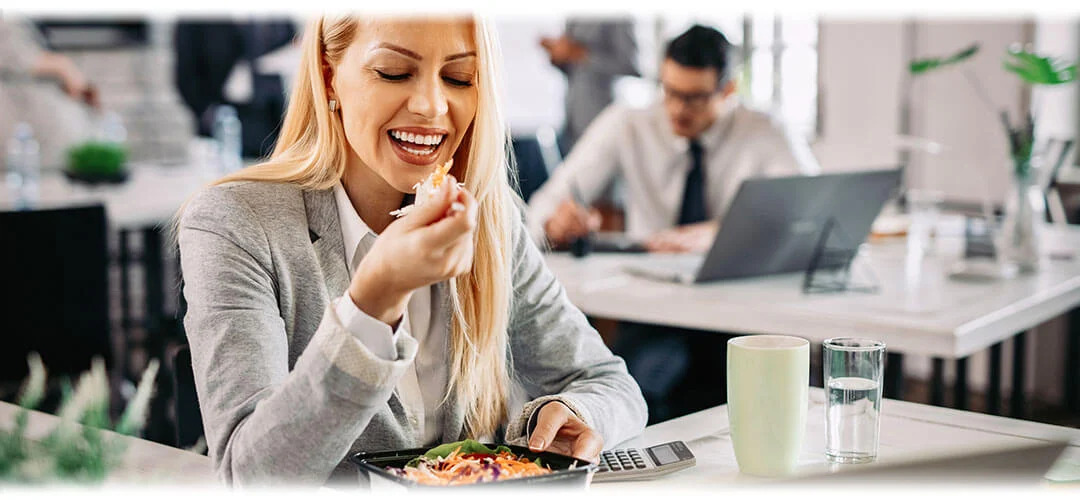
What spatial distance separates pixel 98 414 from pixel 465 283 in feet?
2.42

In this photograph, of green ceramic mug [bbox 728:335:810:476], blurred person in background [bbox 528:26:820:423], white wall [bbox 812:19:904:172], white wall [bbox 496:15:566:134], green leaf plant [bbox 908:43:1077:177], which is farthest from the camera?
white wall [bbox 496:15:566:134]

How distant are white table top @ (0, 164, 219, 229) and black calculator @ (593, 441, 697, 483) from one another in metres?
2.17

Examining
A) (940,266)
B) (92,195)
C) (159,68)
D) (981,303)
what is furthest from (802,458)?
(159,68)

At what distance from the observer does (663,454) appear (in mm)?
1138

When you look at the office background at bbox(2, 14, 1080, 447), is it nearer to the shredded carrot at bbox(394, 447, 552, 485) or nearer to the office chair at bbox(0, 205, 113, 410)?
the office chair at bbox(0, 205, 113, 410)

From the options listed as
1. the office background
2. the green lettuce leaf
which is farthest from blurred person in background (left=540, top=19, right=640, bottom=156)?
the green lettuce leaf

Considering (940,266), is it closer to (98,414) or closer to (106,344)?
(106,344)

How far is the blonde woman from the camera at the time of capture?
0.93 metres

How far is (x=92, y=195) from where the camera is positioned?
145 inches

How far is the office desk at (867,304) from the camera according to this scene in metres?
1.92

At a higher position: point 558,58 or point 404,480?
point 558,58

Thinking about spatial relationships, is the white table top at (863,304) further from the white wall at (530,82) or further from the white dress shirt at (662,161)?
the white wall at (530,82)

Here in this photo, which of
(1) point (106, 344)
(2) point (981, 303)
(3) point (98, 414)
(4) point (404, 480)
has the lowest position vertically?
(1) point (106, 344)

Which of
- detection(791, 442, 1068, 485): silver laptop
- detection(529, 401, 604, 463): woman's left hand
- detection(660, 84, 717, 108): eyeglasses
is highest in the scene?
detection(660, 84, 717, 108): eyeglasses
